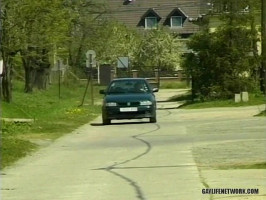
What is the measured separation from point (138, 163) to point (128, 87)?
46.4 ft

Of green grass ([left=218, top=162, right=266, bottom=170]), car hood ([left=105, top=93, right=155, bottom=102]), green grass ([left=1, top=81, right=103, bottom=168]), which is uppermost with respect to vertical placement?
car hood ([left=105, top=93, right=155, bottom=102])

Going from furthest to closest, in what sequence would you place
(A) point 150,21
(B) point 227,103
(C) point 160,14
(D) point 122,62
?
(C) point 160,14
(A) point 150,21
(D) point 122,62
(B) point 227,103

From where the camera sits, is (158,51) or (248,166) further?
(158,51)

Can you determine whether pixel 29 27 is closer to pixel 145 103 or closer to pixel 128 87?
pixel 128 87

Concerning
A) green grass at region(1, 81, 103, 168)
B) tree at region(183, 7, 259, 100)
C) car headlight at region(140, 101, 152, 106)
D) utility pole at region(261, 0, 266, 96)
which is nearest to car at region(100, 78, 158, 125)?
car headlight at region(140, 101, 152, 106)

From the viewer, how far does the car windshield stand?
95.2ft

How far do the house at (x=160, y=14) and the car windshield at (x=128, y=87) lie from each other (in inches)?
2685

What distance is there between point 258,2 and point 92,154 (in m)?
27.7

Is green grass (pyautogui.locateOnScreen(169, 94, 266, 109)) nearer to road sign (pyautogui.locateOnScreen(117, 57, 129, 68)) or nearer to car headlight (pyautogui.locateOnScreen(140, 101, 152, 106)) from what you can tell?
car headlight (pyautogui.locateOnScreen(140, 101, 152, 106))

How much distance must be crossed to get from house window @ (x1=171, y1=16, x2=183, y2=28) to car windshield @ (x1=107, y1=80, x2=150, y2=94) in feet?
233

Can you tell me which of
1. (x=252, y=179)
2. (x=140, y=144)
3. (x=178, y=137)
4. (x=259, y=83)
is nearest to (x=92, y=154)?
(x=140, y=144)

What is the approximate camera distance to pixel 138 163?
49.8 feet

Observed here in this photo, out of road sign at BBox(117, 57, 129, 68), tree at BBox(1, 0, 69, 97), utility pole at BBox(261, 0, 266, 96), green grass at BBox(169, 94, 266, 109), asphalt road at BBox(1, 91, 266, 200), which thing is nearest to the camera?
asphalt road at BBox(1, 91, 266, 200)

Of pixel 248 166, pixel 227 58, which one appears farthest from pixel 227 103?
pixel 248 166
